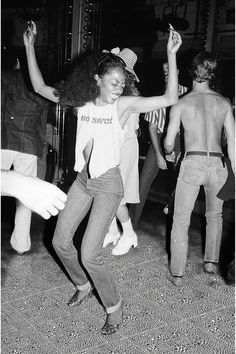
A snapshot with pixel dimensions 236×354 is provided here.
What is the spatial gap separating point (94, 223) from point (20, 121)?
1.73 metres

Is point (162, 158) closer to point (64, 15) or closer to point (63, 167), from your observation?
point (63, 167)

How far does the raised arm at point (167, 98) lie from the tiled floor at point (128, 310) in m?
1.47

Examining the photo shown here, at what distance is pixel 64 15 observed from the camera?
23.0 feet

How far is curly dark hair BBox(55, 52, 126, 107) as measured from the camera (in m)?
3.29

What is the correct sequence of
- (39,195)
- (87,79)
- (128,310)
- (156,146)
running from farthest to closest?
(156,146) < (128,310) < (87,79) < (39,195)

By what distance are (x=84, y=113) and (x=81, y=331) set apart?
1467 mm

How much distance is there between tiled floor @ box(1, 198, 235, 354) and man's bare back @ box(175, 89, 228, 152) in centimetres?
119

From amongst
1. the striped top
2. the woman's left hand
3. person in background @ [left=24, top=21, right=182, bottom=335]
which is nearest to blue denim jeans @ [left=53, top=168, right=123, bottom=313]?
person in background @ [left=24, top=21, right=182, bottom=335]

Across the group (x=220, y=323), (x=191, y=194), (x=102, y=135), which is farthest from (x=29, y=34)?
(x=220, y=323)

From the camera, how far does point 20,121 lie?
4.50 m

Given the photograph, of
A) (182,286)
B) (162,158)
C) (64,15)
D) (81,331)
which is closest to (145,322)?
(81,331)

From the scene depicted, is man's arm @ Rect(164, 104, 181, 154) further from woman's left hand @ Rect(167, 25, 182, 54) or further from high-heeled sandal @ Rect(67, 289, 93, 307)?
high-heeled sandal @ Rect(67, 289, 93, 307)

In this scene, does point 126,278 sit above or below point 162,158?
below

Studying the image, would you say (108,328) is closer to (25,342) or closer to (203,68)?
(25,342)
